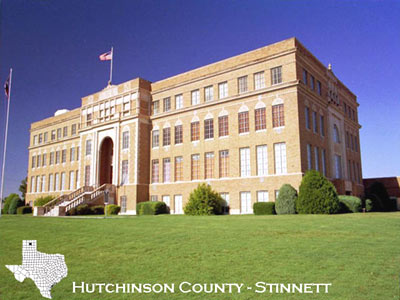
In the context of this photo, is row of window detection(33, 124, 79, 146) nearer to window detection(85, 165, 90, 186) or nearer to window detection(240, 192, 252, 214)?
window detection(85, 165, 90, 186)

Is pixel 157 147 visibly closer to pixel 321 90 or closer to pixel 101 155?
pixel 101 155

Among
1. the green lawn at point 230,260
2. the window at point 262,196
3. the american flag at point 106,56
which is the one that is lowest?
the green lawn at point 230,260

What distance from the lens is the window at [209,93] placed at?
117 feet

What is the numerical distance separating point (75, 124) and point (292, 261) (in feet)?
161

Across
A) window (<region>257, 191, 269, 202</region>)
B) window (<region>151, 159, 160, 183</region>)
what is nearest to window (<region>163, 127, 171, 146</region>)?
window (<region>151, 159, 160, 183</region>)

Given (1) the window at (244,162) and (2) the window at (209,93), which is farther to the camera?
(2) the window at (209,93)

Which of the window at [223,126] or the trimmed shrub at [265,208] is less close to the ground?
the window at [223,126]

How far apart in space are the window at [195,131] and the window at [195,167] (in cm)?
185

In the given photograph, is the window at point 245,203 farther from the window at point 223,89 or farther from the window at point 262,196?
the window at point 223,89

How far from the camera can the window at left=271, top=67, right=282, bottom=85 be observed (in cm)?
3120

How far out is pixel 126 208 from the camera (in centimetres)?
3891

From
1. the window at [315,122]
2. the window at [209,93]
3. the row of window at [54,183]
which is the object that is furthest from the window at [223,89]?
the row of window at [54,183]

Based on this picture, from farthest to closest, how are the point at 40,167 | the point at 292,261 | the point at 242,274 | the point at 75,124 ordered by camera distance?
the point at 40,167 < the point at 75,124 < the point at 292,261 < the point at 242,274

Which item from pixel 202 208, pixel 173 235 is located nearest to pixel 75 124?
pixel 202 208
